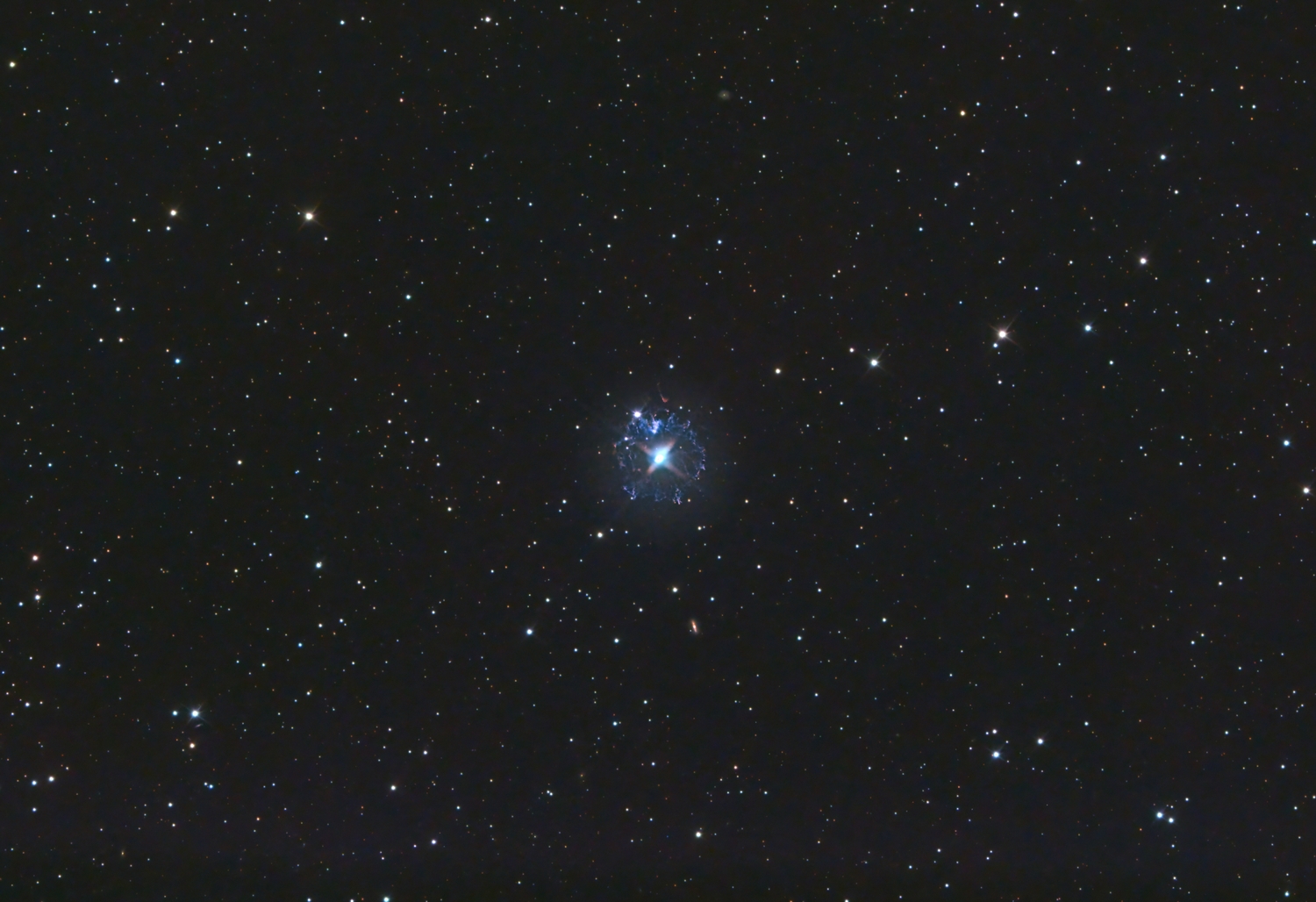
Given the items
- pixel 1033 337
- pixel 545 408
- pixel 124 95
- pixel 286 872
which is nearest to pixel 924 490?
pixel 1033 337

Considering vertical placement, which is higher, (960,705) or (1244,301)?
(1244,301)

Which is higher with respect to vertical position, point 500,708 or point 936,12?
point 936,12

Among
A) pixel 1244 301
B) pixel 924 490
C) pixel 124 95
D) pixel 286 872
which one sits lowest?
pixel 286 872

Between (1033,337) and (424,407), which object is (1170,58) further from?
(424,407)

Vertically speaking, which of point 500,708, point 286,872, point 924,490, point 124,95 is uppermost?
point 124,95

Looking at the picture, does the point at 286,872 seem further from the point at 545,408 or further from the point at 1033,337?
the point at 1033,337

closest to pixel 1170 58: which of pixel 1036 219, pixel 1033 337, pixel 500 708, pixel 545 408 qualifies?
pixel 1036 219
